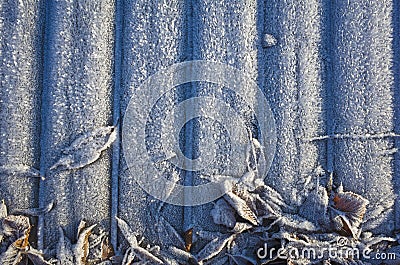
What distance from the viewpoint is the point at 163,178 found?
0.72 m

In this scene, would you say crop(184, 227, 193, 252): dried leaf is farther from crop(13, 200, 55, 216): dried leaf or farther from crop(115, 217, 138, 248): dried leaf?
crop(13, 200, 55, 216): dried leaf

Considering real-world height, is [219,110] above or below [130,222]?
above

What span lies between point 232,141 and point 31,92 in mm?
287

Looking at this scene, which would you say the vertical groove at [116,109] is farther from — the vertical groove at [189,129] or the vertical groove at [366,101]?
the vertical groove at [366,101]

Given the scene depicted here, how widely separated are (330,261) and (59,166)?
402mm

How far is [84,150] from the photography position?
70 cm

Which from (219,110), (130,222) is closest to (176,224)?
(130,222)

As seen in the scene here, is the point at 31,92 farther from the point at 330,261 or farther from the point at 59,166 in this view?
the point at 330,261

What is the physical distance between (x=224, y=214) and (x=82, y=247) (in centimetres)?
20

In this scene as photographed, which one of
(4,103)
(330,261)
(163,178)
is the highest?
(4,103)

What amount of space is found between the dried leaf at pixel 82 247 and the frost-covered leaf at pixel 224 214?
0.56ft

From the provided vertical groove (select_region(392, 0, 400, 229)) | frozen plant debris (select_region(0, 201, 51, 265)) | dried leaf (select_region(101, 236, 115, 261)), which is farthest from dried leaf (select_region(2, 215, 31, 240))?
vertical groove (select_region(392, 0, 400, 229))

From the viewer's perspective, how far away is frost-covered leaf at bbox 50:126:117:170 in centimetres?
→ 70

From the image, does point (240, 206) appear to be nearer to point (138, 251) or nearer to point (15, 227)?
point (138, 251)
